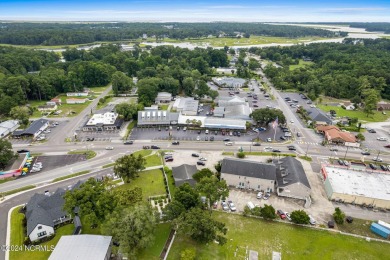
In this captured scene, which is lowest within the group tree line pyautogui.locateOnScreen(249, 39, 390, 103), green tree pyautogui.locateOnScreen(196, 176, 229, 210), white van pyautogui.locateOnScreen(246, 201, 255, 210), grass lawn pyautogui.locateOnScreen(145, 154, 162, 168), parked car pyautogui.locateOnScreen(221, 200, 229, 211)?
grass lawn pyautogui.locateOnScreen(145, 154, 162, 168)

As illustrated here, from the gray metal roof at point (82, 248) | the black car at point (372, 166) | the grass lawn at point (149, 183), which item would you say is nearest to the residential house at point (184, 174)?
the grass lawn at point (149, 183)

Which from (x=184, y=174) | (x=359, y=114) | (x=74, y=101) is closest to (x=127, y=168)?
(x=184, y=174)

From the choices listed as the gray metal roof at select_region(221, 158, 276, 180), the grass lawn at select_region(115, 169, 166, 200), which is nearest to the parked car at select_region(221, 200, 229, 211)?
the gray metal roof at select_region(221, 158, 276, 180)

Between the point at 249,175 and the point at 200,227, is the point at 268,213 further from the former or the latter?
the point at 200,227

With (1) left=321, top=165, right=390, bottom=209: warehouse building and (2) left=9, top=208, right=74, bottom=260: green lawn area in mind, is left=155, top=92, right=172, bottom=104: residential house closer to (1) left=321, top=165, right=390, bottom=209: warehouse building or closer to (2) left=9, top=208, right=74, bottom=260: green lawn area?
(1) left=321, top=165, right=390, bottom=209: warehouse building

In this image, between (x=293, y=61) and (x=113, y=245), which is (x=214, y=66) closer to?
(x=293, y=61)

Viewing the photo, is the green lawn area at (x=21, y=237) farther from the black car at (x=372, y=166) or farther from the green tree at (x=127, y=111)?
A: the black car at (x=372, y=166)
